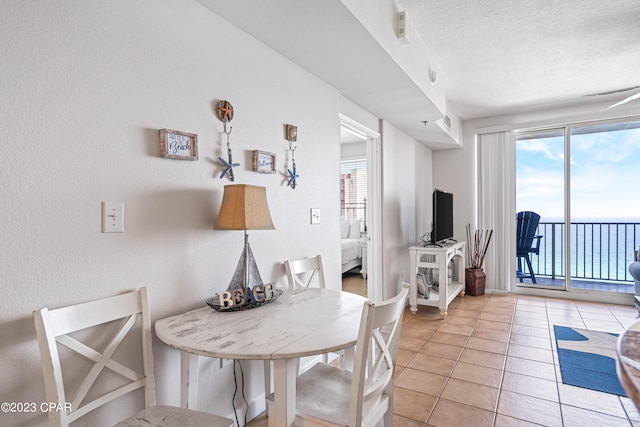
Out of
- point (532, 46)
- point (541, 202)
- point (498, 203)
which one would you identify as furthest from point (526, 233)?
point (532, 46)

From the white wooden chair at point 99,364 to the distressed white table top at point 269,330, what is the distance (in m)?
0.13

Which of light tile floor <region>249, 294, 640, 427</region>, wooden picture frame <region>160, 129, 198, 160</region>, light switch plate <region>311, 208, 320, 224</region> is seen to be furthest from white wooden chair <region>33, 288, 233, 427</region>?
light switch plate <region>311, 208, 320, 224</region>

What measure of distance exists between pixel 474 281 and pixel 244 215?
161 inches

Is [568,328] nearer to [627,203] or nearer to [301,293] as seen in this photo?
[627,203]

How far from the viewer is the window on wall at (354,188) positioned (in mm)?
6055

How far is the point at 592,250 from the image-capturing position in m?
5.18

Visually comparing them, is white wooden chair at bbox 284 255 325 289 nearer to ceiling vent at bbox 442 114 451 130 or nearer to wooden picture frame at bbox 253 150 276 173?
wooden picture frame at bbox 253 150 276 173

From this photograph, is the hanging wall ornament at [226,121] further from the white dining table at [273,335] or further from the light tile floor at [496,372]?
the light tile floor at [496,372]

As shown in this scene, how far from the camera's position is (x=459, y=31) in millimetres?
2484

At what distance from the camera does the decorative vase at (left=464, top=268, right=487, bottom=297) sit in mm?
4555

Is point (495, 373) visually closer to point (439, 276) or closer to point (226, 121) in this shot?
point (439, 276)

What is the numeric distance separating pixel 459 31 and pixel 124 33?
2300 mm

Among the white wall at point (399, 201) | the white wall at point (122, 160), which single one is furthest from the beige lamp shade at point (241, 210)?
the white wall at point (399, 201)

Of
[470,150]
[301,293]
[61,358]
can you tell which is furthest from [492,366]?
[470,150]
